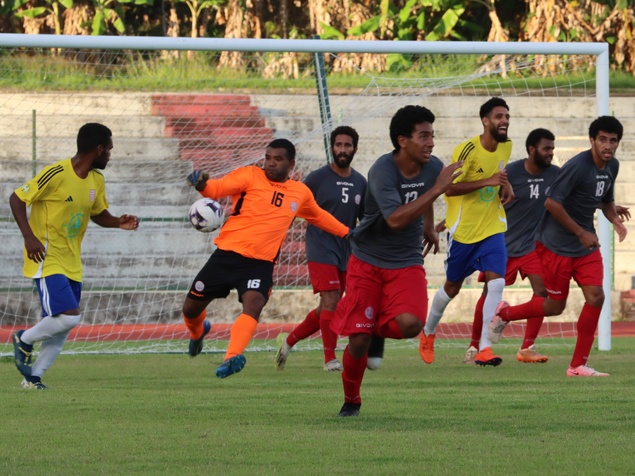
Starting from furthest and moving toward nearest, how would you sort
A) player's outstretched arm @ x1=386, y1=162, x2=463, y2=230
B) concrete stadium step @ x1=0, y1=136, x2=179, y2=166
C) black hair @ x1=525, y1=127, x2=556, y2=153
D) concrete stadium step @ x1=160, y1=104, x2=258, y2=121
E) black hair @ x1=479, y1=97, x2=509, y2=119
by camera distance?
concrete stadium step @ x1=160, y1=104, x2=258, y2=121 → concrete stadium step @ x1=0, y1=136, x2=179, y2=166 → black hair @ x1=525, y1=127, x2=556, y2=153 → black hair @ x1=479, y1=97, x2=509, y2=119 → player's outstretched arm @ x1=386, y1=162, x2=463, y2=230

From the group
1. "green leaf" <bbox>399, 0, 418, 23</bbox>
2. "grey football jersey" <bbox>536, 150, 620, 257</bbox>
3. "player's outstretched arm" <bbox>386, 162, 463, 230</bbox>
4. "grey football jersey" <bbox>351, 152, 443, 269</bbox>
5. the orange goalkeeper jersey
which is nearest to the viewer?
"player's outstretched arm" <bbox>386, 162, 463, 230</bbox>

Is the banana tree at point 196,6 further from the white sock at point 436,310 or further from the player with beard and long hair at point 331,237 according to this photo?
the white sock at point 436,310

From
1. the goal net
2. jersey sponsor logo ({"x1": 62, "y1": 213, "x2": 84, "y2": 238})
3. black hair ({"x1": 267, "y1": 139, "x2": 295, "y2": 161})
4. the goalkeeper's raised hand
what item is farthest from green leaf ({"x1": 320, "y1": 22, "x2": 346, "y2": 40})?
jersey sponsor logo ({"x1": 62, "y1": 213, "x2": 84, "y2": 238})

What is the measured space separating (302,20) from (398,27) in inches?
95.4

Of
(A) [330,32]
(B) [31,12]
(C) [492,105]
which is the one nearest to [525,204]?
(C) [492,105]

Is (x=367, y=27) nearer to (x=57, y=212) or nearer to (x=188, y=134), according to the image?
(x=188, y=134)

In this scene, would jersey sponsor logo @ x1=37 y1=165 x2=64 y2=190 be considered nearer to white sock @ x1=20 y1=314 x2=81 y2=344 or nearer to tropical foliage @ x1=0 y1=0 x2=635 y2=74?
white sock @ x1=20 y1=314 x2=81 y2=344

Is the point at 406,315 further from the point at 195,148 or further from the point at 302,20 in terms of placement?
the point at 302,20

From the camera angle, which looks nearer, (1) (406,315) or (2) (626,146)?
(1) (406,315)

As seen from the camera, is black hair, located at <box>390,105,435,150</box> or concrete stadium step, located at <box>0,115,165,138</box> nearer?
black hair, located at <box>390,105,435,150</box>

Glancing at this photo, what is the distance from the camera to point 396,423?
7.70 m

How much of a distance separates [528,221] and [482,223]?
1.25 meters

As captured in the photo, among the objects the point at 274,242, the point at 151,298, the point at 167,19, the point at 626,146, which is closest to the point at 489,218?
the point at 274,242

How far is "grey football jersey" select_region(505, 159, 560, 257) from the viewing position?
13016 millimetres
